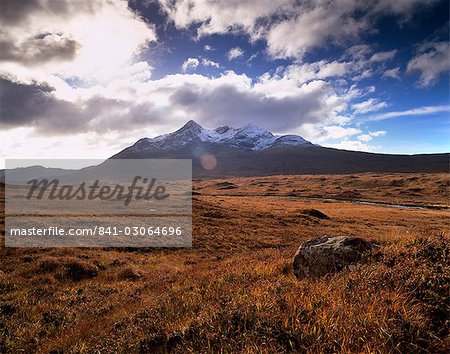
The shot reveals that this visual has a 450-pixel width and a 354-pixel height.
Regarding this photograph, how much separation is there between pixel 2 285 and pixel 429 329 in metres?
16.6

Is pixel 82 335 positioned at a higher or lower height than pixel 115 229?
higher

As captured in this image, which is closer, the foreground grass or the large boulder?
the foreground grass

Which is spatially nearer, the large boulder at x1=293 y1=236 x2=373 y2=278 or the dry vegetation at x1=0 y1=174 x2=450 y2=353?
the dry vegetation at x1=0 y1=174 x2=450 y2=353

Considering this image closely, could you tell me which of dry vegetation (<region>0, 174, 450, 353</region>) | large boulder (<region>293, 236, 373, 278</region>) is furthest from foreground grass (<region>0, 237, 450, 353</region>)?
large boulder (<region>293, 236, 373, 278</region>)

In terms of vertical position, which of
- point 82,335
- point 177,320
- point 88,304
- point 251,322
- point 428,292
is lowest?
point 88,304

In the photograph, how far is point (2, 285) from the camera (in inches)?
516

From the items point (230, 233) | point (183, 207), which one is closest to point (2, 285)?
point (230, 233)

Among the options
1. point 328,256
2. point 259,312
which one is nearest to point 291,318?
point 259,312

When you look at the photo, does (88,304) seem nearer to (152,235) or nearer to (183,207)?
(152,235)

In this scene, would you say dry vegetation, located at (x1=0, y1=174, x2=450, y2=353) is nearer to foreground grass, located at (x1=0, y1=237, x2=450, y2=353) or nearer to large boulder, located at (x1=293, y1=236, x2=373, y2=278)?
foreground grass, located at (x1=0, y1=237, x2=450, y2=353)

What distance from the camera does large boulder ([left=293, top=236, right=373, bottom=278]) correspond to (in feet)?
26.9

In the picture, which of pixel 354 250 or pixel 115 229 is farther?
pixel 115 229

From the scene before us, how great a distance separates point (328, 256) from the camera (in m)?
8.50

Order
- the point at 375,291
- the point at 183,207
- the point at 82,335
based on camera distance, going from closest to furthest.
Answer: the point at 375,291 → the point at 82,335 → the point at 183,207
